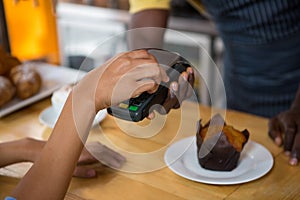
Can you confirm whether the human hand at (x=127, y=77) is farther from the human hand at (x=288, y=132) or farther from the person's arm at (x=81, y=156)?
the human hand at (x=288, y=132)

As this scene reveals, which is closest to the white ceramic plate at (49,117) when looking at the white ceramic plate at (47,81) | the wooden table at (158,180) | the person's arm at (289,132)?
the white ceramic plate at (47,81)

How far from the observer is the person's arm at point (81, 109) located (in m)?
0.78

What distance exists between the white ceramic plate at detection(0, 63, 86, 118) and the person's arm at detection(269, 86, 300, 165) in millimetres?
504

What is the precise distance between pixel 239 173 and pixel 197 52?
4.07 ft

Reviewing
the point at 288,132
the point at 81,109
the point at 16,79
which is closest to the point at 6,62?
the point at 16,79

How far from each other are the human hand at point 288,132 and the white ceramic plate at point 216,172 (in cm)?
4

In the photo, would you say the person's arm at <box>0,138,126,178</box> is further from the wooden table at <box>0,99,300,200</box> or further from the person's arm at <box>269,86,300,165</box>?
the person's arm at <box>269,86,300,165</box>

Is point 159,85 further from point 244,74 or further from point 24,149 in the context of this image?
point 244,74

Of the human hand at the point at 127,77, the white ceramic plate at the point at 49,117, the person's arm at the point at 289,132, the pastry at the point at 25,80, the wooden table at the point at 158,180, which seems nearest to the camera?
the human hand at the point at 127,77

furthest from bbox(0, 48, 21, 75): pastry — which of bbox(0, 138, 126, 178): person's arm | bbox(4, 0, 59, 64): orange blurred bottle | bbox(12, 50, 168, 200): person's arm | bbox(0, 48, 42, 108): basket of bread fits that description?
bbox(12, 50, 168, 200): person's arm

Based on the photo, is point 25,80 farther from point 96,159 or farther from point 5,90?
point 96,159

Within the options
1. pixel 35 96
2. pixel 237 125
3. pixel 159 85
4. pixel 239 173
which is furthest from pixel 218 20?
pixel 159 85

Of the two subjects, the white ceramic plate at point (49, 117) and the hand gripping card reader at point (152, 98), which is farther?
the white ceramic plate at point (49, 117)

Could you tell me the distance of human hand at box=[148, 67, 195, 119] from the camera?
82 centimetres
